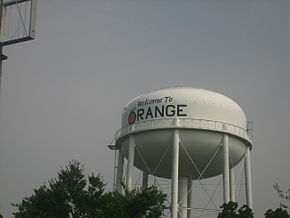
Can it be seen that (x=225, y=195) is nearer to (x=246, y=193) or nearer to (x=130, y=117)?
Result: (x=246, y=193)

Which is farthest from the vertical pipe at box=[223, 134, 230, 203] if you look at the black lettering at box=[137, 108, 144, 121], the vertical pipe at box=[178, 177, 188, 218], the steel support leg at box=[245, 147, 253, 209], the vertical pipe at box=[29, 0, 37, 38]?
the vertical pipe at box=[29, 0, 37, 38]

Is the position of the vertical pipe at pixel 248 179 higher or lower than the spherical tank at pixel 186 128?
lower

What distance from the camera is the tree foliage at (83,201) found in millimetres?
30719

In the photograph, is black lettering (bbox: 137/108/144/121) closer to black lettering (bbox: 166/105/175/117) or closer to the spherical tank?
the spherical tank

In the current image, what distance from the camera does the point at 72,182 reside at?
37.5 metres

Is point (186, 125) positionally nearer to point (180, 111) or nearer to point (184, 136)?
point (184, 136)

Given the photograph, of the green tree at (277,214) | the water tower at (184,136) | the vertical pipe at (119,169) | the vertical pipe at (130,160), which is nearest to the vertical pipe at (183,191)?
the water tower at (184,136)

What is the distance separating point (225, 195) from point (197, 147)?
135 inches

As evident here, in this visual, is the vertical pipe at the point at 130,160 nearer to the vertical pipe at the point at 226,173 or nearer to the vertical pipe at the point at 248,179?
the vertical pipe at the point at 226,173

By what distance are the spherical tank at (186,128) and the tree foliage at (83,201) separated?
457cm

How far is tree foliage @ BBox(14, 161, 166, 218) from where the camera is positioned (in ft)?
101

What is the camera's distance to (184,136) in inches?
1490

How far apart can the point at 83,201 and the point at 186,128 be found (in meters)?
8.54

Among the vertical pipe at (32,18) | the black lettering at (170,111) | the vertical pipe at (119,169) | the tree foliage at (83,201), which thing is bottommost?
the tree foliage at (83,201)
